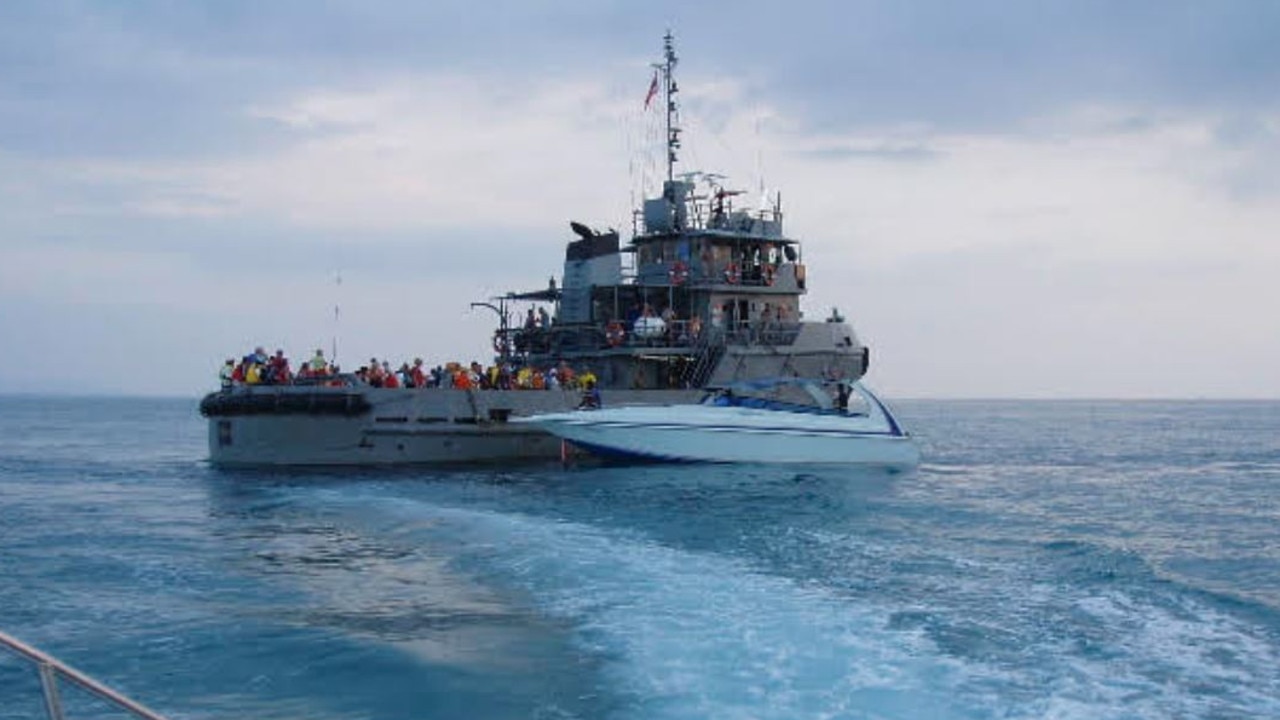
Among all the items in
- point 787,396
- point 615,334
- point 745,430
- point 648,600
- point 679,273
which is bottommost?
point 648,600

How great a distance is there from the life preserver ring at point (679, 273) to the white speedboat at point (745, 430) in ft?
15.3

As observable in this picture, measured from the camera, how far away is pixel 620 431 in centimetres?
2889

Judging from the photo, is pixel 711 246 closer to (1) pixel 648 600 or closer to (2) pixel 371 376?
(2) pixel 371 376

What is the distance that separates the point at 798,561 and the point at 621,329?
810 inches

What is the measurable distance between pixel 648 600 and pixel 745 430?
16.9 m

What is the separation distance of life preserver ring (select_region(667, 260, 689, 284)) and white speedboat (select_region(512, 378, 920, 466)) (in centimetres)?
467

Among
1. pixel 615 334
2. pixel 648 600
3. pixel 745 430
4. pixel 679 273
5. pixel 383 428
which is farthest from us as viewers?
pixel 679 273

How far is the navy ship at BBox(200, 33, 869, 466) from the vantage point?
29.4 m

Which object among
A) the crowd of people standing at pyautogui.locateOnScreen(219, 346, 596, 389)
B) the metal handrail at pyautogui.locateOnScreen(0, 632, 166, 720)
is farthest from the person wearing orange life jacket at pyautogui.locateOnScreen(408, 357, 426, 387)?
the metal handrail at pyautogui.locateOnScreen(0, 632, 166, 720)

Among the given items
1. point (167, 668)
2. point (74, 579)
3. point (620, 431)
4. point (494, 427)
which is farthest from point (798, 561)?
point (494, 427)

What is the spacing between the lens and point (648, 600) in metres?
12.9

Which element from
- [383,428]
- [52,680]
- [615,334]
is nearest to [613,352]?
[615,334]

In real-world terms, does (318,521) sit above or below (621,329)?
below

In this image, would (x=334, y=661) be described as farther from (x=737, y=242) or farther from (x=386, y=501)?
(x=737, y=242)
